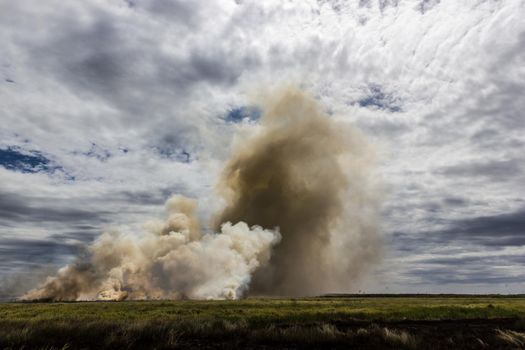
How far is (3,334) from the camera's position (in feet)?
80.5

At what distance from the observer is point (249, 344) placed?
2688 cm

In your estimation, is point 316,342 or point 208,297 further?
point 208,297

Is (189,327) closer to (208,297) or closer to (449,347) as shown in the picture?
(449,347)

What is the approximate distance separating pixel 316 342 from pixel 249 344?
14.2 ft

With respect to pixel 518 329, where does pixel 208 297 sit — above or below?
above

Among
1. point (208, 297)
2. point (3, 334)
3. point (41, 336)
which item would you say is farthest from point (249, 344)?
point (208, 297)

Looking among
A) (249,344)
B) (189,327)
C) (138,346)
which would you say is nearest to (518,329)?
(249,344)

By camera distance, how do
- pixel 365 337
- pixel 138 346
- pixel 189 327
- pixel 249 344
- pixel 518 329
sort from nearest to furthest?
pixel 138 346 → pixel 249 344 → pixel 365 337 → pixel 189 327 → pixel 518 329

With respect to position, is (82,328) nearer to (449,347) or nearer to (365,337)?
(365,337)

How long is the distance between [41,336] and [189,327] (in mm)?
10485

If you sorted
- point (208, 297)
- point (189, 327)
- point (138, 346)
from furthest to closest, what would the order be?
point (208, 297)
point (189, 327)
point (138, 346)

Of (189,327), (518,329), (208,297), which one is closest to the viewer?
(189,327)

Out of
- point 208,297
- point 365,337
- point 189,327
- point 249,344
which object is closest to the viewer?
point 249,344

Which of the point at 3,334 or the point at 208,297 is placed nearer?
the point at 3,334
